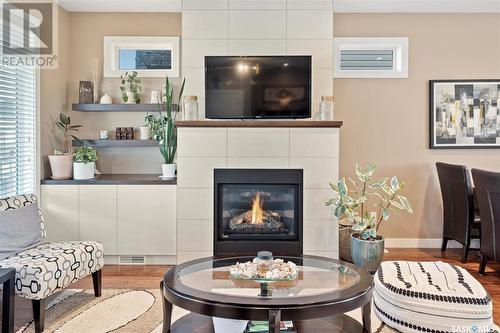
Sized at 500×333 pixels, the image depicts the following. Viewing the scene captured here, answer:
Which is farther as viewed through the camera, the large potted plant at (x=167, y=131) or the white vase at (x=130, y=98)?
the white vase at (x=130, y=98)

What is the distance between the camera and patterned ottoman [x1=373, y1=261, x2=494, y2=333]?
2424 mm

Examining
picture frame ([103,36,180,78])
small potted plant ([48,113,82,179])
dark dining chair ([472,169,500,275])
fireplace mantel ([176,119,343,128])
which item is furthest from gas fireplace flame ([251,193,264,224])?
dark dining chair ([472,169,500,275])

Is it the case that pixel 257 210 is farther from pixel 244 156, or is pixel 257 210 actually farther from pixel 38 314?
pixel 38 314

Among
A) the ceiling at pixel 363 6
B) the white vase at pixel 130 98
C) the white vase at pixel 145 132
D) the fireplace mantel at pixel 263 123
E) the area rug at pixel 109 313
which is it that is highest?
the ceiling at pixel 363 6

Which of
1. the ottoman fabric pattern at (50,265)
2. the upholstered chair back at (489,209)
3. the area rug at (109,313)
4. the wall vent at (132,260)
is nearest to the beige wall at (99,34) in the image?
the wall vent at (132,260)

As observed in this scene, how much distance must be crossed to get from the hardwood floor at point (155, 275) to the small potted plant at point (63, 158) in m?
1.03

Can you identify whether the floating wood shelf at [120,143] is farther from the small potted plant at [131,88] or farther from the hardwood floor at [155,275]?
the hardwood floor at [155,275]

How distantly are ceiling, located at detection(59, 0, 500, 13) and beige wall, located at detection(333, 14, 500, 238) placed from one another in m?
0.09

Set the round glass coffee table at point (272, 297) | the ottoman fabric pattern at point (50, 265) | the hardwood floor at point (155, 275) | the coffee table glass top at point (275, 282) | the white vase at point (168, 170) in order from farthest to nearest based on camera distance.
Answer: the white vase at point (168, 170) < the hardwood floor at point (155, 275) < the ottoman fabric pattern at point (50, 265) < the coffee table glass top at point (275, 282) < the round glass coffee table at point (272, 297)

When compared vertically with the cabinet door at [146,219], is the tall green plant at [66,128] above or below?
above

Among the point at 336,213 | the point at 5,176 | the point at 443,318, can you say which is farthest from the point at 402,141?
the point at 5,176

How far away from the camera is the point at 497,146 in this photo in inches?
189

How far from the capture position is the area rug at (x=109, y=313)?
2744mm

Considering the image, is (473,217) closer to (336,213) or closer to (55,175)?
(336,213)
